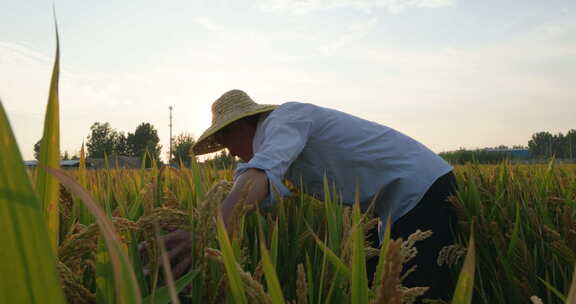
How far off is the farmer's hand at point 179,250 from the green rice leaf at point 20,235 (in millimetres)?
617

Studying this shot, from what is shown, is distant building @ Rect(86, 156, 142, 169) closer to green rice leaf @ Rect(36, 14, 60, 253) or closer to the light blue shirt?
the light blue shirt

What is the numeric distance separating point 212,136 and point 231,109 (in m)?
0.31

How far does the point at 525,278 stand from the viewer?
5.00ft

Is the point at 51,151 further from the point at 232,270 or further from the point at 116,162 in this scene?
the point at 116,162

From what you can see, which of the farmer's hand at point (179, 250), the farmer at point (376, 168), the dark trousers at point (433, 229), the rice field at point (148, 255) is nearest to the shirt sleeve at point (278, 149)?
the farmer at point (376, 168)

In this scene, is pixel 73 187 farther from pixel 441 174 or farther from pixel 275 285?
pixel 441 174

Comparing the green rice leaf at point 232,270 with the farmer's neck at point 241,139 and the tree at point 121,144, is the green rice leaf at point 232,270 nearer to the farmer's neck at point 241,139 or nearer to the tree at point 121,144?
the farmer's neck at point 241,139

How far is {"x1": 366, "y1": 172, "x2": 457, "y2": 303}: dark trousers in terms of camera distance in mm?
2494

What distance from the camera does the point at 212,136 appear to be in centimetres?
295

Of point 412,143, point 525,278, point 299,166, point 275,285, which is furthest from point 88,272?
point 412,143

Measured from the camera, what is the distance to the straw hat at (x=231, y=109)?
2.55 m

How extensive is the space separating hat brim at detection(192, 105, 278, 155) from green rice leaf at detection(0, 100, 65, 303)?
2.21 meters

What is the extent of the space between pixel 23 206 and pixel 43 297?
0.23 feet

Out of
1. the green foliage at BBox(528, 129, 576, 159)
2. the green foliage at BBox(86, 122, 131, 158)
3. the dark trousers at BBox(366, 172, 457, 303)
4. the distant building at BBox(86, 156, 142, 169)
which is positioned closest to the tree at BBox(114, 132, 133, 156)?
the green foliage at BBox(86, 122, 131, 158)
